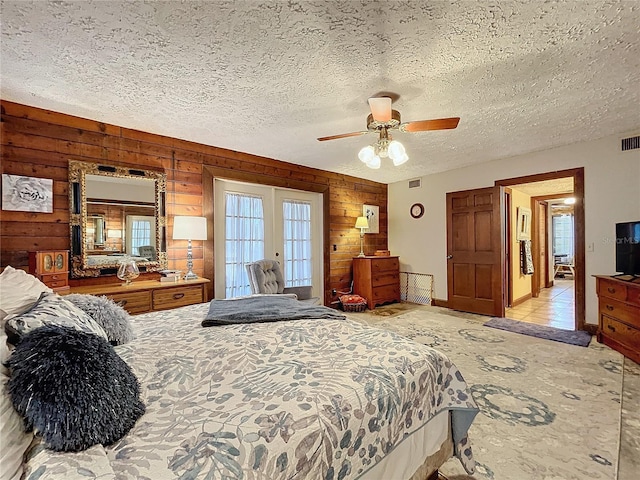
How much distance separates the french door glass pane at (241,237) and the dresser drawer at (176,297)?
820 mm

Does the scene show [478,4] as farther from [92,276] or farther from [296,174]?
[92,276]

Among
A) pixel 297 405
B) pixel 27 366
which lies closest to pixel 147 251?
pixel 27 366

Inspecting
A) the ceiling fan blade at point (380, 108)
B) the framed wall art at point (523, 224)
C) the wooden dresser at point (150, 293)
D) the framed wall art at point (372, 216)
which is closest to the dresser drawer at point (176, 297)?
the wooden dresser at point (150, 293)

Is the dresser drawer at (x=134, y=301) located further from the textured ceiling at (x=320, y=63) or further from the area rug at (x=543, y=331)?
the area rug at (x=543, y=331)

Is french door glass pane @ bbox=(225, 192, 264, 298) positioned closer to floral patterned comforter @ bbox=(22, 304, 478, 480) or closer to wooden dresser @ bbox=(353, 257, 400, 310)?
wooden dresser @ bbox=(353, 257, 400, 310)

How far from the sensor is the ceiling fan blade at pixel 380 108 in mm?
2172

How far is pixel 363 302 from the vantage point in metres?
4.94

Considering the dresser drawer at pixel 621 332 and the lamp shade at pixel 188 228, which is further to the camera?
the lamp shade at pixel 188 228

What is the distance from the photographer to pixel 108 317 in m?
1.49

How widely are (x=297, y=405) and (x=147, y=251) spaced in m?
2.98

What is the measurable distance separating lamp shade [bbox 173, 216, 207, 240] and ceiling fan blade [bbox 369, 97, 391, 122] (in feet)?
7.10

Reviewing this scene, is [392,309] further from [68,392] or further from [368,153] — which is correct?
[68,392]

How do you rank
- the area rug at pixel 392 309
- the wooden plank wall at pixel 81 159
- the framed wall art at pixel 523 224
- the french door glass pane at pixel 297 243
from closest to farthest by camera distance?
the wooden plank wall at pixel 81 159
the french door glass pane at pixel 297 243
the area rug at pixel 392 309
the framed wall art at pixel 523 224

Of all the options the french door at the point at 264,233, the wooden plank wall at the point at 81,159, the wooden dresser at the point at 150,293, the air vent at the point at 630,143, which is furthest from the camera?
the french door at the point at 264,233
